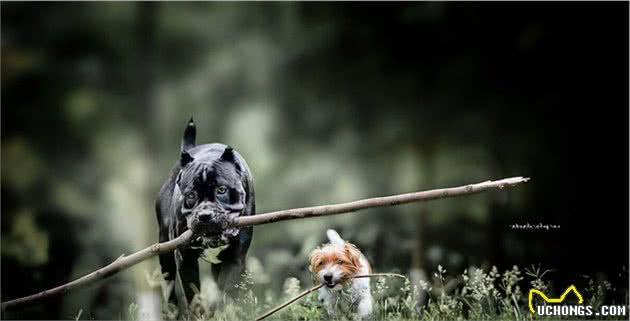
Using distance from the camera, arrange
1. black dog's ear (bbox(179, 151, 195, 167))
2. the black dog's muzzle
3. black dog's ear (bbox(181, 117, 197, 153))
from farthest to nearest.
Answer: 1. black dog's ear (bbox(181, 117, 197, 153))
2. black dog's ear (bbox(179, 151, 195, 167))
3. the black dog's muzzle

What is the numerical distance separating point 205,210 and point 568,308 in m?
2.54

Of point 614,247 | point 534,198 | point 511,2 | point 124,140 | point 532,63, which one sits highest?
point 511,2

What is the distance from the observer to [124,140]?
17.4 feet

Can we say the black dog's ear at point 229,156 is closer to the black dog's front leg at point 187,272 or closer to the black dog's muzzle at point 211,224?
the black dog's muzzle at point 211,224

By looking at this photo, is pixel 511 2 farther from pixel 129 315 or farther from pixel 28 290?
pixel 28 290

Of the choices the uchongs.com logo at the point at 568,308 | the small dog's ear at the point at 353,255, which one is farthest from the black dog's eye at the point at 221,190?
the uchongs.com logo at the point at 568,308

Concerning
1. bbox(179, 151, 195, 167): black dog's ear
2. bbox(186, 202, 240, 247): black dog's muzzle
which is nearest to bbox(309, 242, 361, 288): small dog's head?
bbox(186, 202, 240, 247): black dog's muzzle

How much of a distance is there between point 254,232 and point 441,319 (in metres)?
1.40

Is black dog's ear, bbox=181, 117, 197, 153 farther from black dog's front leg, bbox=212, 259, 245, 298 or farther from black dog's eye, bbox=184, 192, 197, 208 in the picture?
black dog's front leg, bbox=212, 259, 245, 298

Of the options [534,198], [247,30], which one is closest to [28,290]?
[247,30]

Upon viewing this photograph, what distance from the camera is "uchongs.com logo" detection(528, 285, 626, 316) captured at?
4891 millimetres

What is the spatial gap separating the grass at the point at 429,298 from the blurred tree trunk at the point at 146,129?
0.13 m

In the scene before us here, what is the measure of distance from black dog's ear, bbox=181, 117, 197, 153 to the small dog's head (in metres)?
1.17

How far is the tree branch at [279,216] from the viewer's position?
450 centimetres
